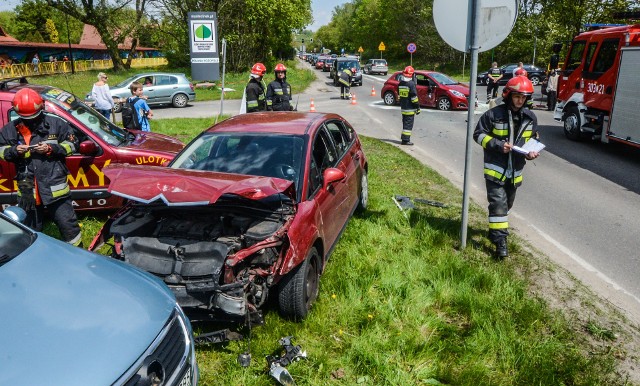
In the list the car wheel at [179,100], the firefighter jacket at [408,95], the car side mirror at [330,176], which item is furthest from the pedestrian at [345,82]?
the car side mirror at [330,176]

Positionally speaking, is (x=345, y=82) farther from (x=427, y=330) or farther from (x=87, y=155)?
(x=427, y=330)

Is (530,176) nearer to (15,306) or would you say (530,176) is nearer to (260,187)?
(260,187)

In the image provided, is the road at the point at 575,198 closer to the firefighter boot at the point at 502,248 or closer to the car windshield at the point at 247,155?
the firefighter boot at the point at 502,248

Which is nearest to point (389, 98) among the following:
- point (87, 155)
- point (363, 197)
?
point (363, 197)

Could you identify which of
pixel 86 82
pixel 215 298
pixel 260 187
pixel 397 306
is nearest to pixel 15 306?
pixel 215 298

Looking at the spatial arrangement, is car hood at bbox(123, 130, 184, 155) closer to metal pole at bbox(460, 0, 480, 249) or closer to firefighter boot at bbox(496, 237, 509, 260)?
metal pole at bbox(460, 0, 480, 249)

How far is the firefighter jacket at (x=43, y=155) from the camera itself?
482cm

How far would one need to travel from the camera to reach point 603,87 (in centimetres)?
1100

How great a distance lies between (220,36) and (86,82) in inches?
412

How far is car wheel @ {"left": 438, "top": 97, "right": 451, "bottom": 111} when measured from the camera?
61.0ft

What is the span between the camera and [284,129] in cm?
502

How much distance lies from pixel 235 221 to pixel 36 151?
2280 millimetres

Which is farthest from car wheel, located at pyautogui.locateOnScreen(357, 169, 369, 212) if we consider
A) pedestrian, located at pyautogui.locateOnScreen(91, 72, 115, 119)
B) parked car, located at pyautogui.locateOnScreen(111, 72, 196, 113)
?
parked car, located at pyautogui.locateOnScreen(111, 72, 196, 113)

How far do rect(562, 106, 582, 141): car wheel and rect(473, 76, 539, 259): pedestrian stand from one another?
26.5ft
